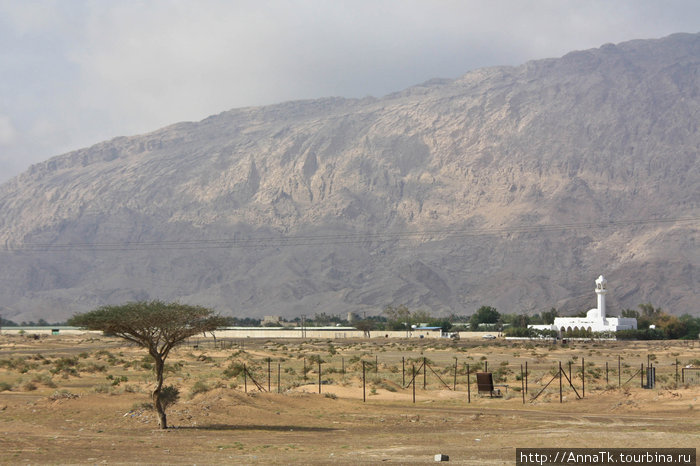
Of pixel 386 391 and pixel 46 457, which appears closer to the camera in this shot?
pixel 46 457

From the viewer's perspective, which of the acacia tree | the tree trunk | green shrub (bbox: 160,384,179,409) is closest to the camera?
the acacia tree

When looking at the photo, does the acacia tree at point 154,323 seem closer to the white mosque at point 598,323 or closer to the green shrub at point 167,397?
the green shrub at point 167,397

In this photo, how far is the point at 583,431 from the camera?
31281 millimetres

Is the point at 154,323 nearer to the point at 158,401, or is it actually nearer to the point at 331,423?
the point at 158,401

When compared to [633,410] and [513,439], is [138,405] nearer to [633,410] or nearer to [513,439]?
[513,439]

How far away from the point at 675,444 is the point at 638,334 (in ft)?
451

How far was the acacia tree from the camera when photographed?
32.4m

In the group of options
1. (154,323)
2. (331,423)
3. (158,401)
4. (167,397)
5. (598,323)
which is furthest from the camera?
(598,323)

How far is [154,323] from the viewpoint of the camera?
107 ft

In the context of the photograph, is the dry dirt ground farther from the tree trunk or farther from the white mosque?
the white mosque

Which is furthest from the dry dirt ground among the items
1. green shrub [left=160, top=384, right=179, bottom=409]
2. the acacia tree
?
the acacia tree

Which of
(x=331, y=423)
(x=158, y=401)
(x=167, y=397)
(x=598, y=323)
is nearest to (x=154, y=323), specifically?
(x=158, y=401)

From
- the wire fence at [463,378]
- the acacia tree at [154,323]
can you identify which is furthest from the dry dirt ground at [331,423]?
the acacia tree at [154,323]

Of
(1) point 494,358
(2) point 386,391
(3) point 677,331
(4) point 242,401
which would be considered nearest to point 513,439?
(4) point 242,401
